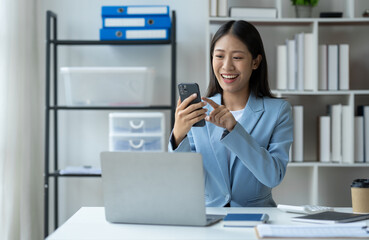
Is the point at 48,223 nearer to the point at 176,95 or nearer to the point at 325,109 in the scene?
the point at 176,95

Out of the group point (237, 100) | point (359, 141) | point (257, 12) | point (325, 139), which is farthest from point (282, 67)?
point (237, 100)

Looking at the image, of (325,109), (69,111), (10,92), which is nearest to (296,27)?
(325,109)

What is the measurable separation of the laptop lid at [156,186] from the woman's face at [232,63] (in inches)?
24.5

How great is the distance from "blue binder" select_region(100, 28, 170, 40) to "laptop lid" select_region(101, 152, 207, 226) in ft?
Answer: 5.35

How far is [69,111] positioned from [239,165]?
167 centimetres

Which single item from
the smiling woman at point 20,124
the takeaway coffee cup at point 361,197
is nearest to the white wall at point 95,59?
the smiling woman at point 20,124

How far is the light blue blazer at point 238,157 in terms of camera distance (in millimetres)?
1842

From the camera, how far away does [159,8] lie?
290cm

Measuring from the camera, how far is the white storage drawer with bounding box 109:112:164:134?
294 centimetres

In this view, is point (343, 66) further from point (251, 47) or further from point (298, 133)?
point (251, 47)

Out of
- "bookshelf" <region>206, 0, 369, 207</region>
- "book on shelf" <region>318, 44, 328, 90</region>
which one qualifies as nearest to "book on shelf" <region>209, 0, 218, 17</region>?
"bookshelf" <region>206, 0, 369, 207</region>

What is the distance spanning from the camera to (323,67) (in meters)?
2.93

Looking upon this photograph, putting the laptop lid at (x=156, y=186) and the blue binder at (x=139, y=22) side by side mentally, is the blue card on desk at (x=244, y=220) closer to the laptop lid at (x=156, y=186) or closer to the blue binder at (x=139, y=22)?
the laptop lid at (x=156, y=186)

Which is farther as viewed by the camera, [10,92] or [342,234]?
[10,92]
